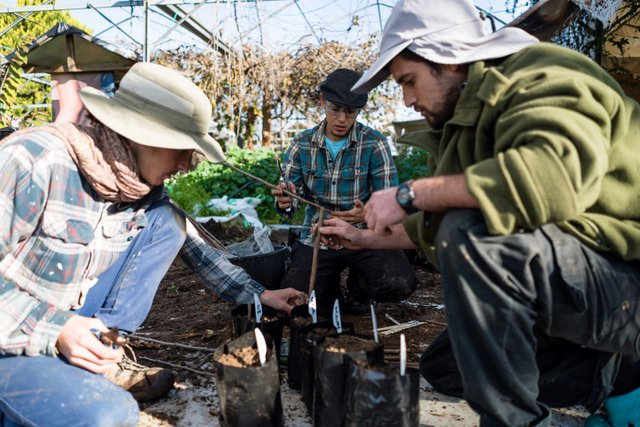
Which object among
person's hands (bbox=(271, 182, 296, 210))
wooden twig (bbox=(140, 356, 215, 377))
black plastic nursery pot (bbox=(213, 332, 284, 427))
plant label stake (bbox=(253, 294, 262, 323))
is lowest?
wooden twig (bbox=(140, 356, 215, 377))

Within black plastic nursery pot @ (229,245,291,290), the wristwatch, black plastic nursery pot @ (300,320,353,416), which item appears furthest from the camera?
black plastic nursery pot @ (229,245,291,290)

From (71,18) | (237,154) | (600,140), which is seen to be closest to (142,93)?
(600,140)

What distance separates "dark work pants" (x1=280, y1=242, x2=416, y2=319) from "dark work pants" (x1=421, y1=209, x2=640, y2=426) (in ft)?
5.05

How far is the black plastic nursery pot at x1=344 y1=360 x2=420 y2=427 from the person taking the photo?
156 centimetres

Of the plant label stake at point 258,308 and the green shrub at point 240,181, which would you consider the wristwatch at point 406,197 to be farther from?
the green shrub at point 240,181

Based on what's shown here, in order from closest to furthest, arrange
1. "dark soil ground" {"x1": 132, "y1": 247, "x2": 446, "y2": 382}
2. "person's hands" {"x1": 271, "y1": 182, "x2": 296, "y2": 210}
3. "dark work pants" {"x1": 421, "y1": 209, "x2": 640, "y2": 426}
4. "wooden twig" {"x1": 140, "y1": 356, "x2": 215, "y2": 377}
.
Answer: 1. "dark work pants" {"x1": 421, "y1": 209, "x2": 640, "y2": 426}
2. "wooden twig" {"x1": 140, "y1": 356, "x2": 215, "y2": 377}
3. "dark soil ground" {"x1": 132, "y1": 247, "x2": 446, "y2": 382}
4. "person's hands" {"x1": 271, "y1": 182, "x2": 296, "y2": 210}

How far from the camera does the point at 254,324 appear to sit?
220 centimetres

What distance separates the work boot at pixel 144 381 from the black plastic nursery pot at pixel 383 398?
0.89 meters

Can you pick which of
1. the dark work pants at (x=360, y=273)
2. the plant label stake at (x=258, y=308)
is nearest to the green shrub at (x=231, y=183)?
the dark work pants at (x=360, y=273)

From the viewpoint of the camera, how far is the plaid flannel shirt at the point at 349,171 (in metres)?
3.36

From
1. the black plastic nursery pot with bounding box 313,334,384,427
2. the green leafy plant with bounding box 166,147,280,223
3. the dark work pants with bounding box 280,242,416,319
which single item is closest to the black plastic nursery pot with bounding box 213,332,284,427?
the black plastic nursery pot with bounding box 313,334,384,427

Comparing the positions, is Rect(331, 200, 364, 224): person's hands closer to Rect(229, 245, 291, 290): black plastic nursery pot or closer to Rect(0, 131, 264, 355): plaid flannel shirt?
Rect(229, 245, 291, 290): black plastic nursery pot

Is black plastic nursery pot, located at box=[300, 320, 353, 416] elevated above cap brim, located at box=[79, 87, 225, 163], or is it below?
below

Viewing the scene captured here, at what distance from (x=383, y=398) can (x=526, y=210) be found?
2.30ft
